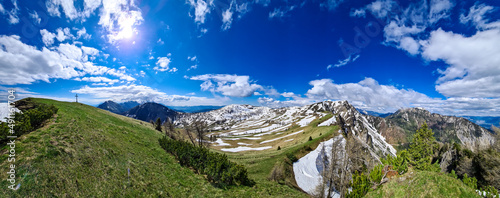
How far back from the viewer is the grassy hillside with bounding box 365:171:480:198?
33.6ft

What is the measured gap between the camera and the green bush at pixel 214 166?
66.0ft

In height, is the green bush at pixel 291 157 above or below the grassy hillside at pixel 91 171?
below

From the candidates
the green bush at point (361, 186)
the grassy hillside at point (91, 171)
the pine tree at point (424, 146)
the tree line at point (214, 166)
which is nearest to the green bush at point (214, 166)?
the tree line at point (214, 166)

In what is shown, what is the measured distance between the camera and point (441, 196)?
33.9 feet

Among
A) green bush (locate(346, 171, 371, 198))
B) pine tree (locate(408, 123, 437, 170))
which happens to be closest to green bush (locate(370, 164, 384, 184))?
green bush (locate(346, 171, 371, 198))

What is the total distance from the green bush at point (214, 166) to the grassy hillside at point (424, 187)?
44.8 ft

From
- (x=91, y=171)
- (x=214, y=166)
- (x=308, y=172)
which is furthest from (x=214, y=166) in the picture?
(x=308, y=172)

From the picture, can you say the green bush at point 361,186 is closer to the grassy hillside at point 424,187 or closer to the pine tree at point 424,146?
the grassy hillside at point 424,187

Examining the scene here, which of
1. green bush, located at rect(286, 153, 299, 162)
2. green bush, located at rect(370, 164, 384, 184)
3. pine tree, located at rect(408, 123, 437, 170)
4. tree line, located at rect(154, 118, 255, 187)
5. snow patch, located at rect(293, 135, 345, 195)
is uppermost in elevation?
green bush, located at rect(370, 164, 384, 184)

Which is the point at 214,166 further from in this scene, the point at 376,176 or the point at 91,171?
the point at 376,176

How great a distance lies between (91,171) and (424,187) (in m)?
25.3

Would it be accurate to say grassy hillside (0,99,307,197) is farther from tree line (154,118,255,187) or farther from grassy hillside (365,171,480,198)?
grassy hillside (365,171,480,198)

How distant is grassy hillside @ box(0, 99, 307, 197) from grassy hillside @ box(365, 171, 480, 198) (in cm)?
1135

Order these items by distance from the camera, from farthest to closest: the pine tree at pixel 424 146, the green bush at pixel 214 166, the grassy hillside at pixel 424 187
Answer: the pine tree at pixel 424 146 → the green bush at pixel 214 166 → the grassy hillside at pixel 424 187
